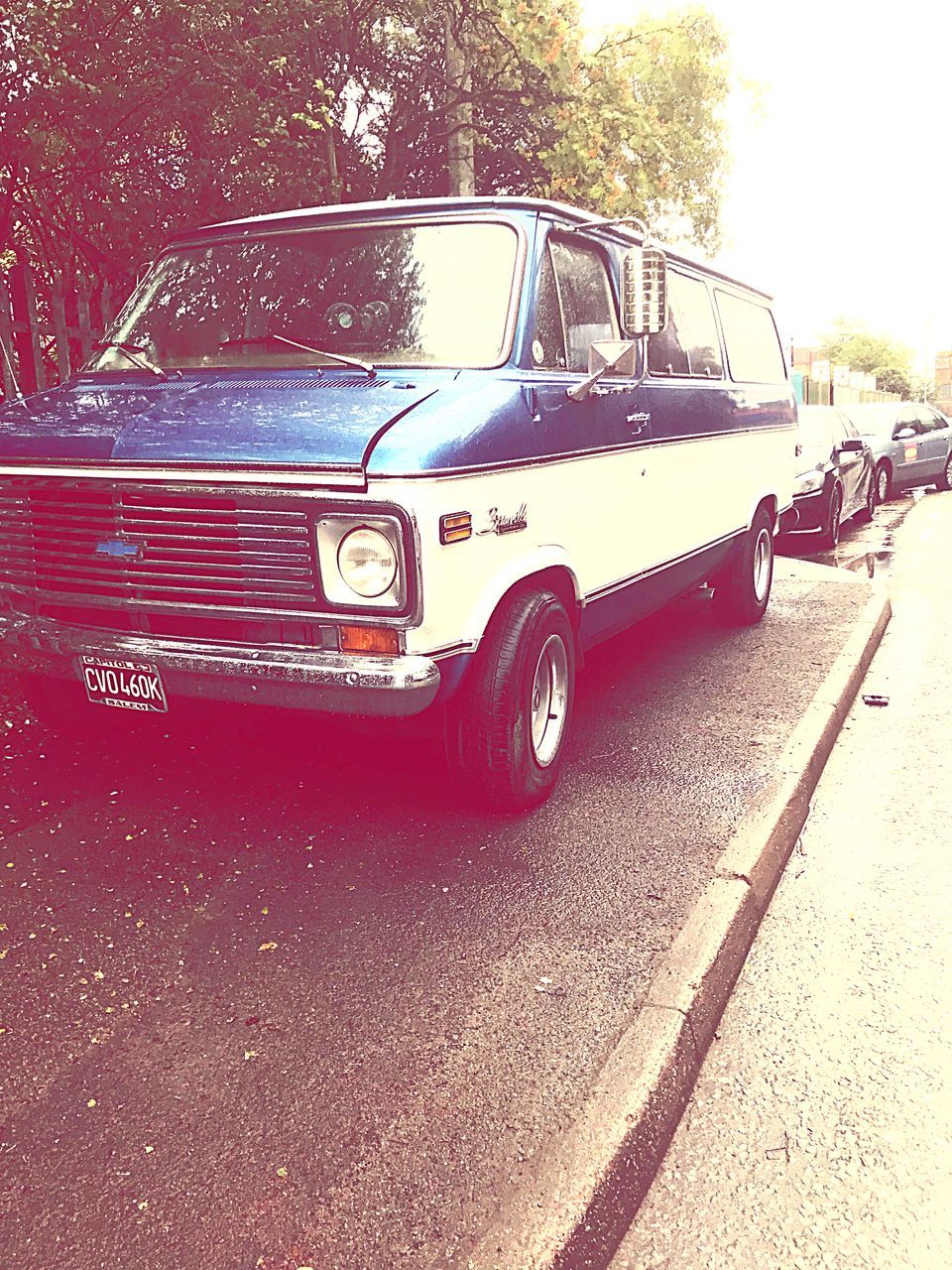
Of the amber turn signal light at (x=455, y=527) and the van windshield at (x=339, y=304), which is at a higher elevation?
the van windshield at (x=339, y=304)

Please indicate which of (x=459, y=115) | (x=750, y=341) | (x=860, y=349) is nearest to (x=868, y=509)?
(x=459, y=115)

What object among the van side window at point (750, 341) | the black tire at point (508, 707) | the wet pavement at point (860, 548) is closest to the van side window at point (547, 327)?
the black tire at point (508, 707)

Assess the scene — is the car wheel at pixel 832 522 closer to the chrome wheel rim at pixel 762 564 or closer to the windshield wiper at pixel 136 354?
the chrome wheel rim at pixel 762 564

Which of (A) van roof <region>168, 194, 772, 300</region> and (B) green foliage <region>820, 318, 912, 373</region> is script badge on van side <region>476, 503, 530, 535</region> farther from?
(B) green foliage <region>820, 318, 912, 373</region>

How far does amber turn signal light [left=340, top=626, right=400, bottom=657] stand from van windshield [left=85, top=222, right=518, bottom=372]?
3.89 feet

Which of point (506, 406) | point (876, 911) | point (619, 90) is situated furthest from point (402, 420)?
point (619, 90)

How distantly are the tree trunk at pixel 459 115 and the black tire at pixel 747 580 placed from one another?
19.5 ft

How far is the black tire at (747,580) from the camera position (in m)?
7.63

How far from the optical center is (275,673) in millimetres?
3582

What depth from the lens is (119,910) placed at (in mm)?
3584

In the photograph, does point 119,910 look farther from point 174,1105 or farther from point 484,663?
point 484,663

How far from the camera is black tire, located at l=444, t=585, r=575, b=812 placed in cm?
402

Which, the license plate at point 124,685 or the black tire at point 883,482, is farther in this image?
the black tire at point 883,482

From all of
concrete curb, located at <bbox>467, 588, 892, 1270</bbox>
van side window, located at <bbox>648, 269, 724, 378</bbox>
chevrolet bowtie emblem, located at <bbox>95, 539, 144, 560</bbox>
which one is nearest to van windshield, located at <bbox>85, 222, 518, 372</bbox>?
chevrolet bowtie emblem, located at <bbox>95, 539, 144, 560</bbox>
